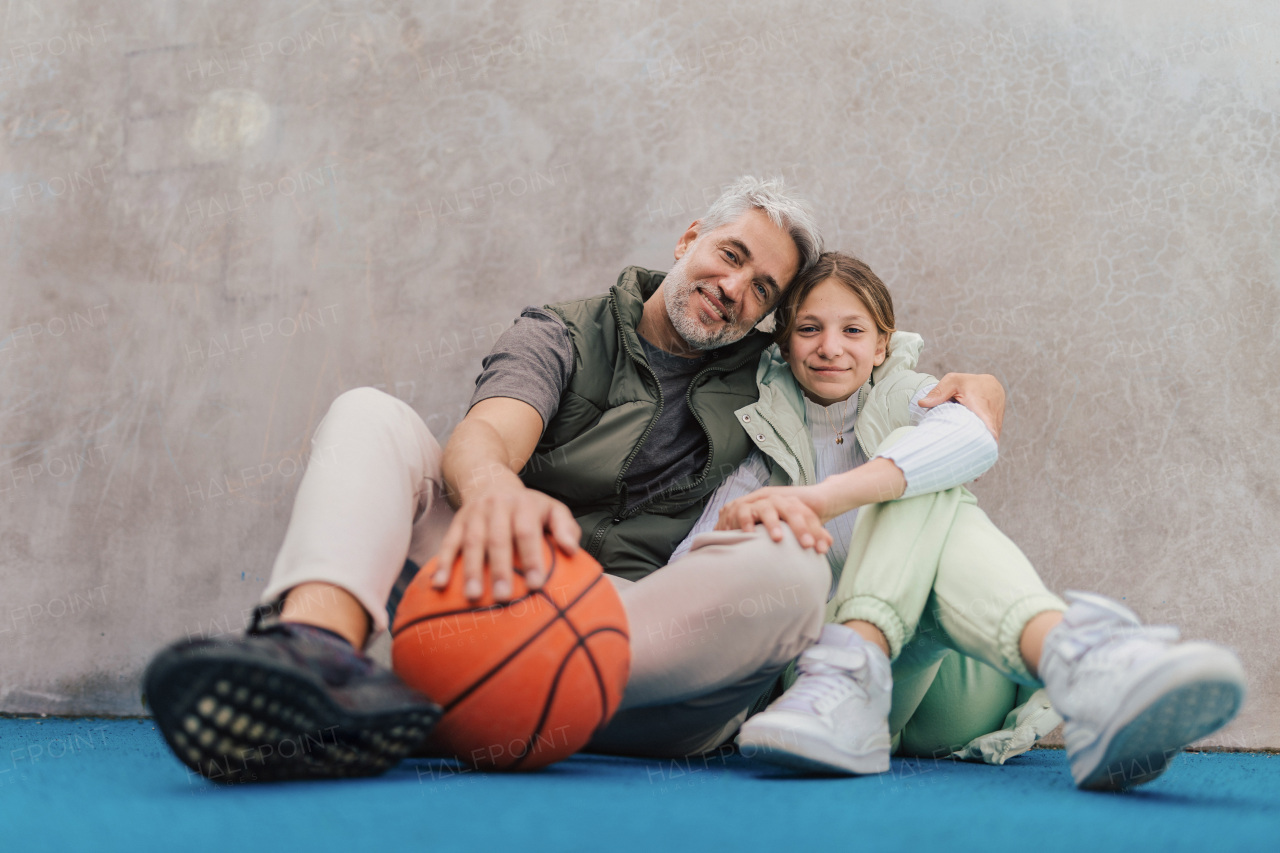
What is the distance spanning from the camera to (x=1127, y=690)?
840 mm

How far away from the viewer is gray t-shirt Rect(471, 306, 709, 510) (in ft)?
4.65

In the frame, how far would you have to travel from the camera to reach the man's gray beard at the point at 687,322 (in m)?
1.62

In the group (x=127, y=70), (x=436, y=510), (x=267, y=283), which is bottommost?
(x=436, y=510)

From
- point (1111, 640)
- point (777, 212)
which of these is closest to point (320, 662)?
point (1111, 640)

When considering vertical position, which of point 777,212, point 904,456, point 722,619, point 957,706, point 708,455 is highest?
point 777,212

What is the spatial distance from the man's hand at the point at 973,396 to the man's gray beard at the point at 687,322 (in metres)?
0.41

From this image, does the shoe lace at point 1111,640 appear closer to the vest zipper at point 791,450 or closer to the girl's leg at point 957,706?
the girl's leg at point 957,706

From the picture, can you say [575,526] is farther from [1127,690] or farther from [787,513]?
[1127,690]

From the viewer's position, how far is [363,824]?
0.68m

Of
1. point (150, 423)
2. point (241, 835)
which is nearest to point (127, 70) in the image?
point (150, 423)

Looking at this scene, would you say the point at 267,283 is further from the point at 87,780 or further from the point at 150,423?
the point at 87,780

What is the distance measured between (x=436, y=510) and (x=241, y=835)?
2.00ft

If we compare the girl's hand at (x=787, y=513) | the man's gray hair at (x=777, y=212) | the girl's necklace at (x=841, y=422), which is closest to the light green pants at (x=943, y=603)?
the girl's hand at (x=787, y=513)

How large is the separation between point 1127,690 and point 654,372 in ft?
3.32
